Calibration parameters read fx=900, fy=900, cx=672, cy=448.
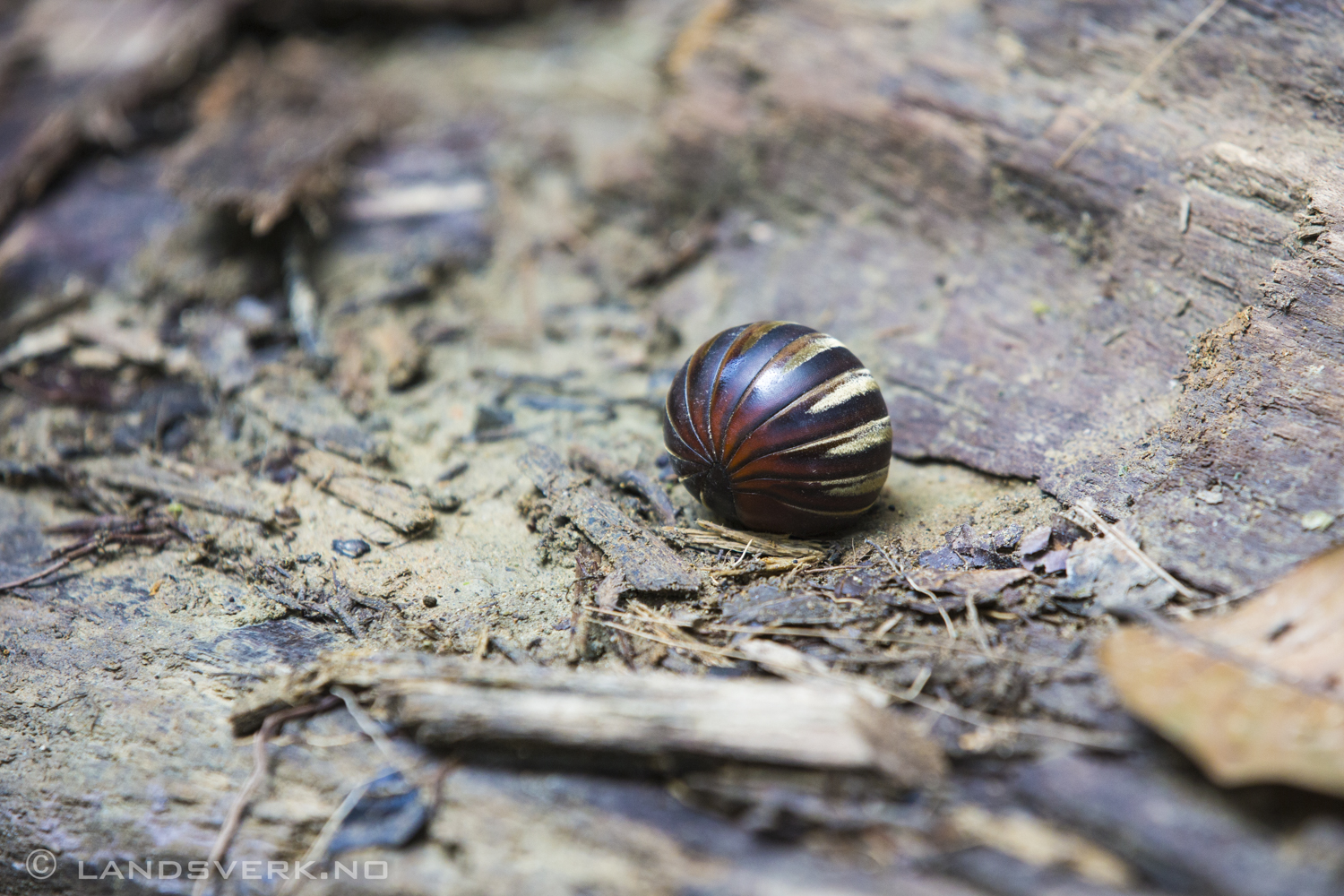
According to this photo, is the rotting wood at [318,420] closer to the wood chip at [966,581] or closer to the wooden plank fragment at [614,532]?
the wooden plank fragment at [614,532]

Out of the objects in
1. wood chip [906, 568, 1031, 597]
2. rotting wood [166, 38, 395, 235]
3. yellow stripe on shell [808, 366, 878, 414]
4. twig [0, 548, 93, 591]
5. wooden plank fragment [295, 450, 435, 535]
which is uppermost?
rotting wood [166, 38, 395, 235]

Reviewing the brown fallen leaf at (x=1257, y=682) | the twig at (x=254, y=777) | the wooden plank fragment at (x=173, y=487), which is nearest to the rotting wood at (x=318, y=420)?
the wooden plank fragment at (x=173, y=487)

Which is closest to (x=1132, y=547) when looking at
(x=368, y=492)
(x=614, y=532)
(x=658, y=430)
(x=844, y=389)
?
(x=844, y=389)

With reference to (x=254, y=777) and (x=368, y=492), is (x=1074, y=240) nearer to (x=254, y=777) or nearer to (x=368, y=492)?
(x=368, y=492)

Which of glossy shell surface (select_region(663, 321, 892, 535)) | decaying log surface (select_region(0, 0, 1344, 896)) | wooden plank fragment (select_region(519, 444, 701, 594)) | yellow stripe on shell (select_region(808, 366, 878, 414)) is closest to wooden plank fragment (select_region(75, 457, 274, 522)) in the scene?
decaying log surface (select_region(0, 0, 1344, 896))

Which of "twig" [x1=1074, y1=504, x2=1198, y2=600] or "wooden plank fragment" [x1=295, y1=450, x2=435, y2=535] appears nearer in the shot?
"twig" [x1=1074, y1=504, x2=1198, y2=600]

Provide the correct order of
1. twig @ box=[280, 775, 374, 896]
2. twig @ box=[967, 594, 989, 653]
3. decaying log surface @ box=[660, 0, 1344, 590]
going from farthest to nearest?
1. decaying log surface @ box=[660, 0, 1344, 590]
2. twig @ box=[967, 594, 989, 653]
3. twig @ box=[280, 775, 374, 896]

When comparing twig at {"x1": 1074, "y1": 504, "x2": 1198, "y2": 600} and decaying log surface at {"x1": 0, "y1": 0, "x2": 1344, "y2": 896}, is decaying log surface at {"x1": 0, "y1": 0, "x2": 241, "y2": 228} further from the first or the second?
twig at {"x1": 1074, "y1": 504, "x2": 1198, "y2": 600}

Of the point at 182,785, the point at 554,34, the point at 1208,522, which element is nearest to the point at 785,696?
the point at 1208,522
